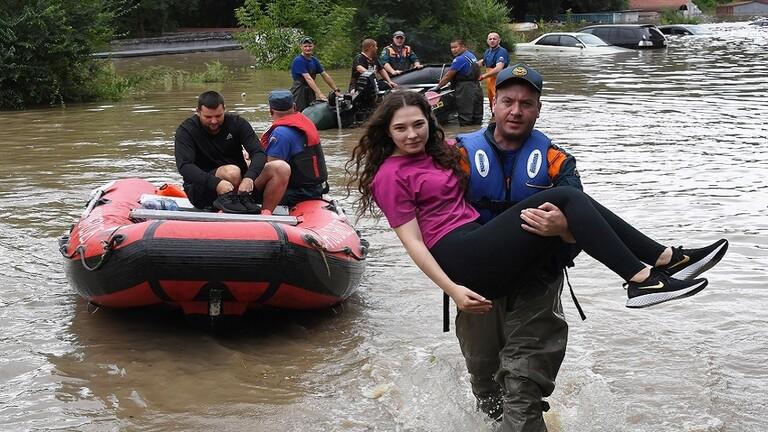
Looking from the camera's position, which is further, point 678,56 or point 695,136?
point 678,56

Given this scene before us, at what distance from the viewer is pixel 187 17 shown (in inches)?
2235

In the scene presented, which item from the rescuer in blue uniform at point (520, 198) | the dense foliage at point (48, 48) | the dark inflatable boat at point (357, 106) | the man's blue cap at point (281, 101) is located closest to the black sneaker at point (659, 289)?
the rescuer in blue uniform at point (520, 198)

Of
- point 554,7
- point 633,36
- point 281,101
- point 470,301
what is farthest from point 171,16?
point 470,301

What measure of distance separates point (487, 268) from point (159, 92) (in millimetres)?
21068

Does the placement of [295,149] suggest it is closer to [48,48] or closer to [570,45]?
[48,48]

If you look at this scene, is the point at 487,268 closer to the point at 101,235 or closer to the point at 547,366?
the point at 547,366

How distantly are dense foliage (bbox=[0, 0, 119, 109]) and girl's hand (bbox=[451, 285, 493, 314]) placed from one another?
1786 centimetres

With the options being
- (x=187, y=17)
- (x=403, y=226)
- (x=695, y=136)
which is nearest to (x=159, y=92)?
(x=695, y=136)

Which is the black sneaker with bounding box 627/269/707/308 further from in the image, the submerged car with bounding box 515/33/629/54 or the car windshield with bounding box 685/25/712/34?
the car windshield with bounding box 685/25/712/34

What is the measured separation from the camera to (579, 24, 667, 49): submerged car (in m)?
36.7

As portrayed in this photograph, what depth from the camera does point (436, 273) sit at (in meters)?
3.93

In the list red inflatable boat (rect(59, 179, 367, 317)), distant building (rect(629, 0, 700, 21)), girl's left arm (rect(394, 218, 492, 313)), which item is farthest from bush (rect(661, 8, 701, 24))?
girl's left arm (rect(394, 218, 492, 313))

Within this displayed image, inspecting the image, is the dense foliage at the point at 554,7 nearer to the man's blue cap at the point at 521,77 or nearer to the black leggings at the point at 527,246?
the man's blue cap at the point at 521,77

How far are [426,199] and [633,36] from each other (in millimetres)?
34881
